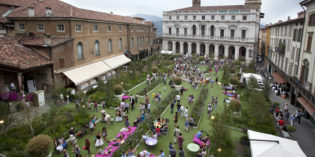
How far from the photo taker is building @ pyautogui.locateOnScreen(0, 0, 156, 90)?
22.9m

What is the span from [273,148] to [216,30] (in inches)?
1814

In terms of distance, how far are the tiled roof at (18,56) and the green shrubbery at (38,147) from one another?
10.1m

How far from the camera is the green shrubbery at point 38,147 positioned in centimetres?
1091

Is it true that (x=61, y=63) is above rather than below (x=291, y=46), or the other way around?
below

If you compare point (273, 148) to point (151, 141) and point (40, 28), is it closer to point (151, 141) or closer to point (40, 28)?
point (151, 141)

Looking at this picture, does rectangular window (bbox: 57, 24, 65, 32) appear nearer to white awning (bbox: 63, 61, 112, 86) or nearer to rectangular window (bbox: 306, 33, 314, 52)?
white awning (bbox: 63, 61, 112, 86)

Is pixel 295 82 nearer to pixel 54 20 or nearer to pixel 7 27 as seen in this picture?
pixel 54 20

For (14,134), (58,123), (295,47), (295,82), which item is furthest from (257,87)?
(14,134)

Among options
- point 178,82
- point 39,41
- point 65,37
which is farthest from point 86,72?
point 178,82

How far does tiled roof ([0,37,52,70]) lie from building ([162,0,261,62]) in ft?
123

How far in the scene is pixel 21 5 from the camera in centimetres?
2955

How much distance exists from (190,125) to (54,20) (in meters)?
19.3

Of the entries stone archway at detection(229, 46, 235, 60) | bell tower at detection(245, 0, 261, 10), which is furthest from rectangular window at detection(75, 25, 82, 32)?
bell tower at detection(245, 0, 261, 10)

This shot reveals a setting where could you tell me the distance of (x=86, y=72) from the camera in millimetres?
25812
